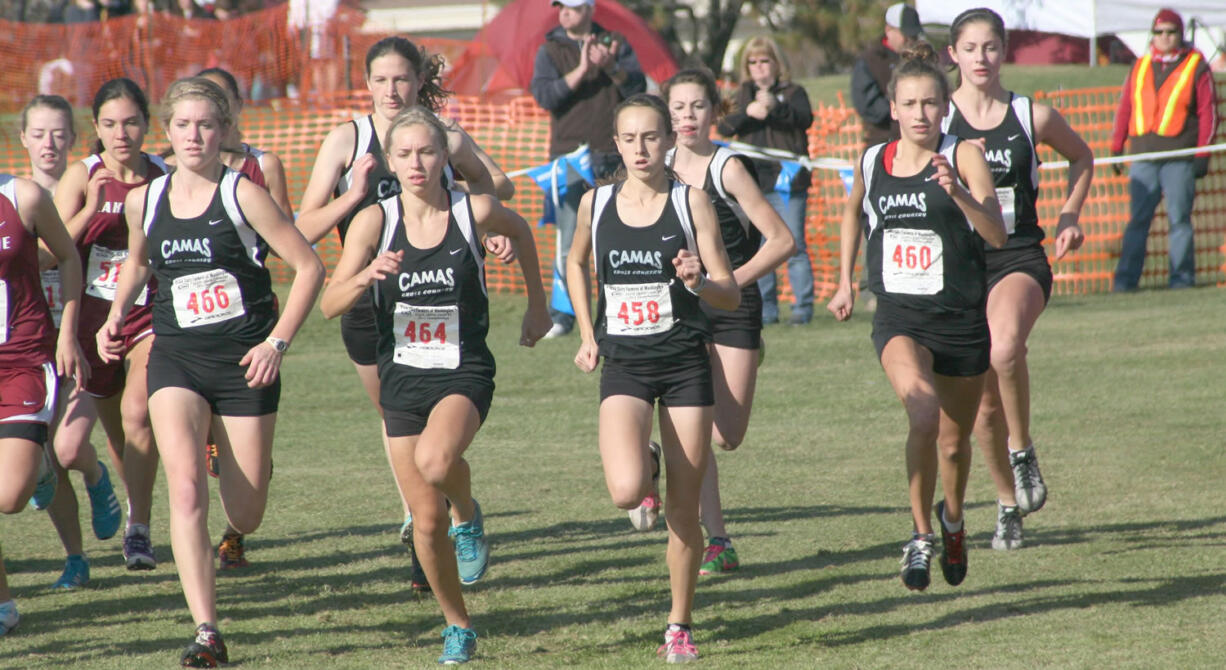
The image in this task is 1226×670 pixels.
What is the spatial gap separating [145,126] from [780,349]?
21.9ft

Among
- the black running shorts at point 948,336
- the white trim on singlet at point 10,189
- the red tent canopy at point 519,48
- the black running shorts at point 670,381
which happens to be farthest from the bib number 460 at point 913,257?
the red tent canopy at point 519,48

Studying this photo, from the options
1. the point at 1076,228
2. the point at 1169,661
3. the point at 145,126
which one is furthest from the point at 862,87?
the point at 1169,661

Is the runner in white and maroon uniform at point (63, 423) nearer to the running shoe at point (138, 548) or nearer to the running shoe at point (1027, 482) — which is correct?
the running shoe at point (138, 548)

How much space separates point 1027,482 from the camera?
259 inches

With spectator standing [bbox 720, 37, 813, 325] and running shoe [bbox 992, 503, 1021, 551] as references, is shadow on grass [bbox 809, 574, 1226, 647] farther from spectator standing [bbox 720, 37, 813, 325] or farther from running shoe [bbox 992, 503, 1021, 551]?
spectator standing [bbox 720, 37, 813, 325]

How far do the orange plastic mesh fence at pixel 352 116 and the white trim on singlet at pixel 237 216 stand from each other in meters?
6.99

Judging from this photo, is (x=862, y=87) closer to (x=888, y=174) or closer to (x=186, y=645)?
(x=888, y=174)

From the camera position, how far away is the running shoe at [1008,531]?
6.48 metres

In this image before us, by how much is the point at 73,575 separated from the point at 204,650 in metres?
1.63

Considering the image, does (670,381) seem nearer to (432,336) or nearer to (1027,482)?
(432,336)

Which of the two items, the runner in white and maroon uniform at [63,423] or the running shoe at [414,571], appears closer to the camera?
the running shoe at [414,571]

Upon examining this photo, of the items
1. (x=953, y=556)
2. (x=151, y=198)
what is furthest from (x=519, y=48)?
(x=953, y=556)

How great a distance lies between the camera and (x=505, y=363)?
471 inches

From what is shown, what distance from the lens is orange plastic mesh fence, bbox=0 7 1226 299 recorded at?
51.8ft
